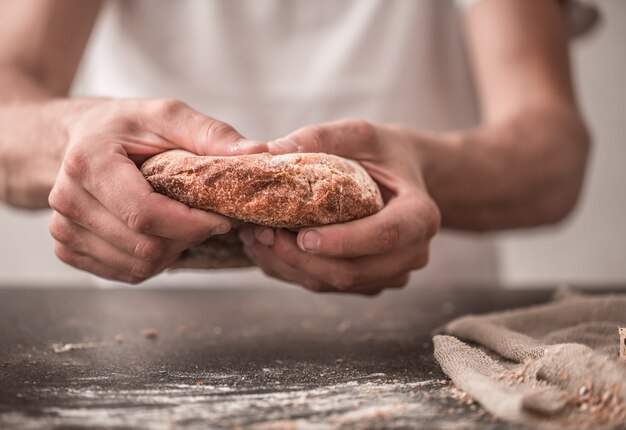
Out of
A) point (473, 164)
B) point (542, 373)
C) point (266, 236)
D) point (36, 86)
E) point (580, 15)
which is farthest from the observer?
point (580, 15)

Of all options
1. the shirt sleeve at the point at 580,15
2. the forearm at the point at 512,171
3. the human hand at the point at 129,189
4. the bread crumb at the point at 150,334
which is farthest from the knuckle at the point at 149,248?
the shirt sleeve at the point at 580,15

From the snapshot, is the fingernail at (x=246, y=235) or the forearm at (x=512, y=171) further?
the forearm at (x=512, y=171)

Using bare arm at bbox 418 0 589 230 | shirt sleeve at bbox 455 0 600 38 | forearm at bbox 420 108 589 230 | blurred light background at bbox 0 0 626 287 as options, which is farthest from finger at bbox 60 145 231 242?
blurred light background at bbox 0 0 626 287

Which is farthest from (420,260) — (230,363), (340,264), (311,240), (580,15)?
(580,15)

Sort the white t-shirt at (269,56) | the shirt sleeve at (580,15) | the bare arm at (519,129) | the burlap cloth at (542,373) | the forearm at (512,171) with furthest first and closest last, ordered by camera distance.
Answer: the shirt sleeve at (580,15)
the white t-shirt at (269,56)
the bare arm at (519,129)
the forearm at (512,171)
the burlap cloth at (542,373)

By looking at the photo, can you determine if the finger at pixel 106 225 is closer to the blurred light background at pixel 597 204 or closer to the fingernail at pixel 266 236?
the fingernail at pixel 266 236

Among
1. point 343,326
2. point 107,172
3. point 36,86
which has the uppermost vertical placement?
point 36,86

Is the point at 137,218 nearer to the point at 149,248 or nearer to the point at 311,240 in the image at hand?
the point at 149,248
